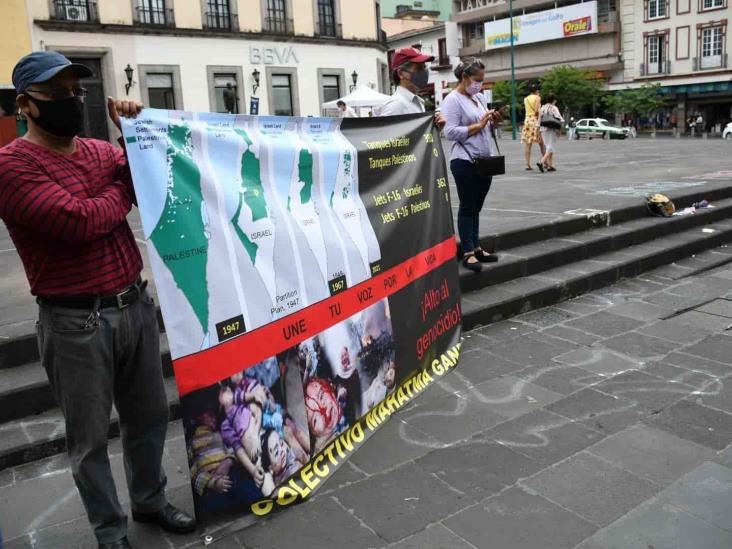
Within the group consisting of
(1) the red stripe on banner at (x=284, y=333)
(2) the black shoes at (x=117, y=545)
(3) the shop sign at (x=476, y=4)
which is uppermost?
(3) the shop sign at (x=476, y=4)

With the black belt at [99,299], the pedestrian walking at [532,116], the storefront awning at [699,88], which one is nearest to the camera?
the black belt at [99,299]

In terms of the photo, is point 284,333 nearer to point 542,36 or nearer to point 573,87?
point 573,87

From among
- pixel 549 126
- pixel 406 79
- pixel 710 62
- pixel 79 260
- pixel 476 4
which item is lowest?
pixel 79 260

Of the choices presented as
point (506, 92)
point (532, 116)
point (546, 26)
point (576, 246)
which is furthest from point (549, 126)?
point (546, 26)

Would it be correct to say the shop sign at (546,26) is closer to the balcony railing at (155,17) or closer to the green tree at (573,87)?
the green tree at (573,87)

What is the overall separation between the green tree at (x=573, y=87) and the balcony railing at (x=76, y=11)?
103 feet

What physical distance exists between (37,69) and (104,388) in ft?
3.86

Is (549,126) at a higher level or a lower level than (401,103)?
lower

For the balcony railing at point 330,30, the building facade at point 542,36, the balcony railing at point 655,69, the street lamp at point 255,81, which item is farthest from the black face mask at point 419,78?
the building facade at point 542,36

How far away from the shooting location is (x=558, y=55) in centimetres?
5259

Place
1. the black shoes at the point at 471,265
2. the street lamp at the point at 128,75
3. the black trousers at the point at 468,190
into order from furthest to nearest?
the street lamp at the point at 128,75 → the black shoes at the point at 471,265 → the black trousers at the point at 468,190

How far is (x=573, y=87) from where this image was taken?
47.7 metres

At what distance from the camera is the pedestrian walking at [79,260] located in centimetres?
235

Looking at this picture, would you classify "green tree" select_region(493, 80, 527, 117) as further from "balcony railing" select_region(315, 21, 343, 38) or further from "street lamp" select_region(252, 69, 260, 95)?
"street lamp" select_region(252, 69, 260, 95)
